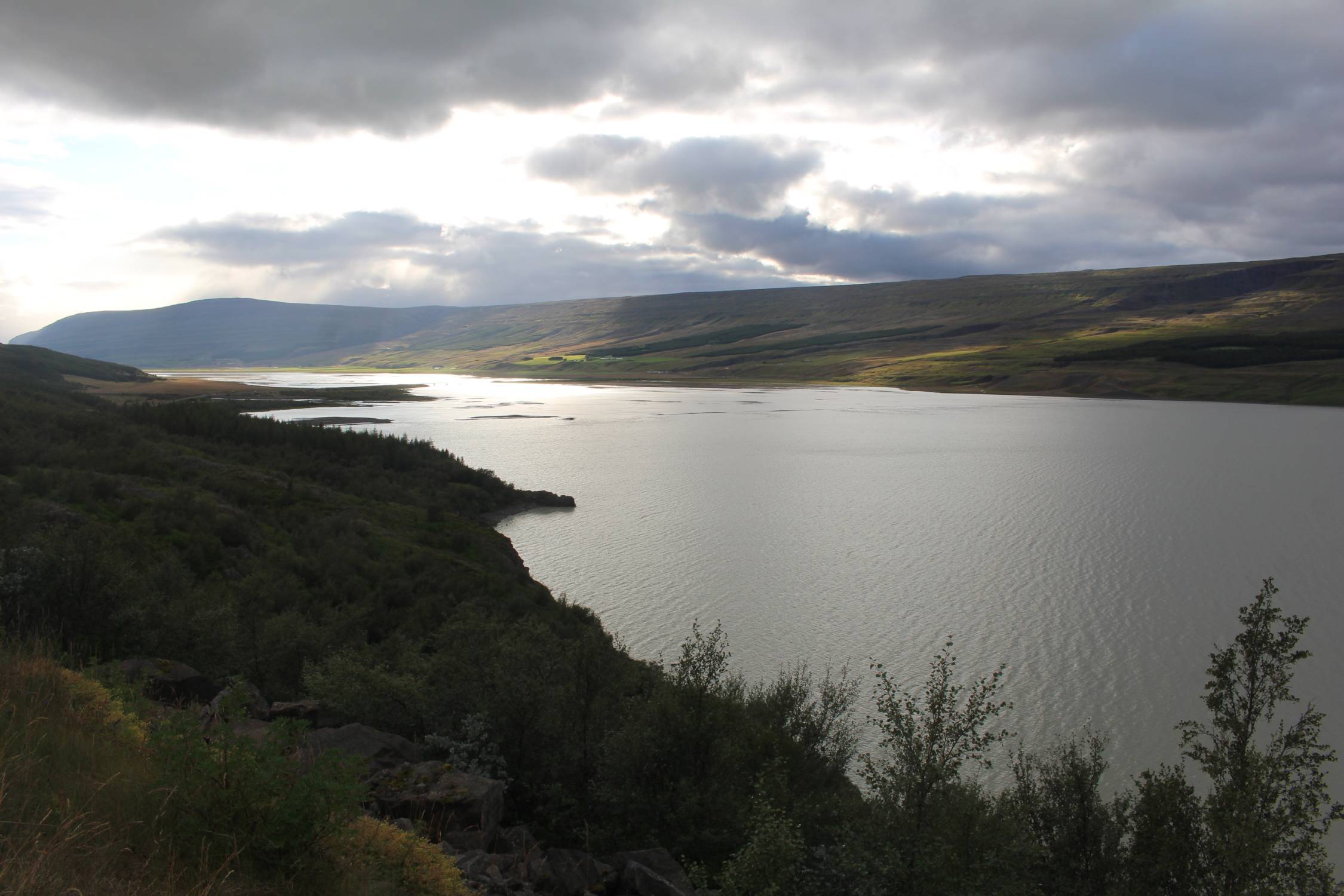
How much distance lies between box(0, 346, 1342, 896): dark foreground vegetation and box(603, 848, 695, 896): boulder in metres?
0.29

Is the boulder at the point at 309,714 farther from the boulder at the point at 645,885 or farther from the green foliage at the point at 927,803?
the green foliage at the point at 927,803

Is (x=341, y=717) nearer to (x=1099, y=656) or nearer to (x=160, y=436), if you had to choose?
(x=1099, y=656)

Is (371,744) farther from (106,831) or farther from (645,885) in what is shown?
(106,831)

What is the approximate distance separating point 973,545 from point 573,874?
31.2 meters

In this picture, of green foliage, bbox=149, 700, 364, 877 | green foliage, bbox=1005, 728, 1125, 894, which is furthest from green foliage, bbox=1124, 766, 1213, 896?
green foliage, bbox=149, 700, 364, 877

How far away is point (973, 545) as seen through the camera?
115 ft

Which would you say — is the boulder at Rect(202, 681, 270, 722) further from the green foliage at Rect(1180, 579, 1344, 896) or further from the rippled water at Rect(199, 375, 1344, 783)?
the rippled water at Rect(199, 375, 1344, 783)

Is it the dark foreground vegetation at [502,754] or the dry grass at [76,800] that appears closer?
the dry grass at [76,800]

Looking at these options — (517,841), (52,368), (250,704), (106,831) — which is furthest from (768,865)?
(52,368)

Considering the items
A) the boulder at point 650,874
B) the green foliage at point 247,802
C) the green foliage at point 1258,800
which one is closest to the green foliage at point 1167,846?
the green foliage at point 1258,800

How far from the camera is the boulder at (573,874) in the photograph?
279 inches

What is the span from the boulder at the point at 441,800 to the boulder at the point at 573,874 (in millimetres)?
773

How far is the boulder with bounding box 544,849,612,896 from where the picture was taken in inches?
279

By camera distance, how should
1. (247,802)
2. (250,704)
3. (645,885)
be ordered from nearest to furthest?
(247,802), (645,885), (250,704)
